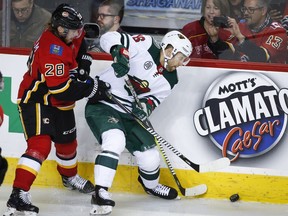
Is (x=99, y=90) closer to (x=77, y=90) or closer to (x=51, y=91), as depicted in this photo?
(x=77, y=90)

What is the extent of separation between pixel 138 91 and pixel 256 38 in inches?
27.7

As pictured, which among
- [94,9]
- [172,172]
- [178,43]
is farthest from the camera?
[94,9]

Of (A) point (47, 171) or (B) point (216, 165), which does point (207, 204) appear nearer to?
(B) point (216, 165)

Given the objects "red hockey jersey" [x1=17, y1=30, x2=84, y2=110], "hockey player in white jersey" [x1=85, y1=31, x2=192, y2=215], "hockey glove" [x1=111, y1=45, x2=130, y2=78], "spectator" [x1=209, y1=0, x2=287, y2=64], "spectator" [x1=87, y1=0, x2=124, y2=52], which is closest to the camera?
"red hockey jersey" [x1=17, y1=30, x2=84, y2=110]

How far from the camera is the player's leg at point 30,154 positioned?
471cm

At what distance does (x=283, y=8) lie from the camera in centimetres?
509

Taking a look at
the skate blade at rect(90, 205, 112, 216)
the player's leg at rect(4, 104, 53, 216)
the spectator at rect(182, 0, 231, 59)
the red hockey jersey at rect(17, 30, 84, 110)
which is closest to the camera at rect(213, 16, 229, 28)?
the spectator at rect(182, 0, 231, 59)

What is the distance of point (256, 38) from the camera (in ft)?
16.9

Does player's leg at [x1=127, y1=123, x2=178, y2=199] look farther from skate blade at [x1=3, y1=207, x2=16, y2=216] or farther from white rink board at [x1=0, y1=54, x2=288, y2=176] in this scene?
skate blade at [x1=3, y1=207, x2=16, y2=216]

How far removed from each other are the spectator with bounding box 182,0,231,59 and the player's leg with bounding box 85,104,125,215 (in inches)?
24.6

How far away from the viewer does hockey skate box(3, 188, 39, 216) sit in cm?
470

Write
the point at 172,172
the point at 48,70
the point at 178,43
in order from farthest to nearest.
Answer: the point at 172,172 < the point at 178,43 < the point at 48,70

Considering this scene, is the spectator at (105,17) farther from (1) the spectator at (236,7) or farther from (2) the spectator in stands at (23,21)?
(1) the spectator at (236,7)

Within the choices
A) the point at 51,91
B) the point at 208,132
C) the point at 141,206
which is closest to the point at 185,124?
the point at 208,132
